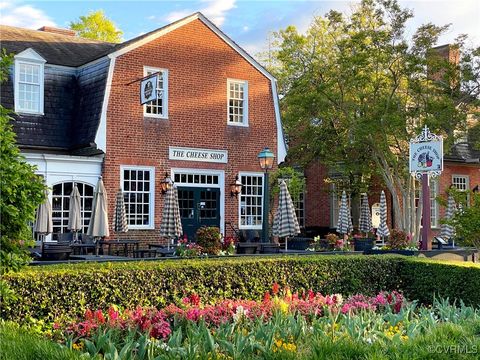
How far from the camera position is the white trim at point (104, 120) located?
64.6ft

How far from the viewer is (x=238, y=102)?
23.3 meters

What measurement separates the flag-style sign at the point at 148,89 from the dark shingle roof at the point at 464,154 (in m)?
16.9

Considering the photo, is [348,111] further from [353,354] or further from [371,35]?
[353,354]

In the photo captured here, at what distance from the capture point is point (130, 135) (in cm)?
2042

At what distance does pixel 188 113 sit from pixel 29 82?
526 cm

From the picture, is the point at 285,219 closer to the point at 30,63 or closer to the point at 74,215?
the point at 74,215

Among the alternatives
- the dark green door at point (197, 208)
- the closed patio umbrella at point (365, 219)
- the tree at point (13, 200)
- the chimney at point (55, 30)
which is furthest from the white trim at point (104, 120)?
the tree at point (13, 200)

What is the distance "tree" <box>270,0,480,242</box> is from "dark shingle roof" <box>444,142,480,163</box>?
18.2ft

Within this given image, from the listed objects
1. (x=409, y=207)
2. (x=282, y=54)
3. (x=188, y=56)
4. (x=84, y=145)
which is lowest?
(x=409, y=207)

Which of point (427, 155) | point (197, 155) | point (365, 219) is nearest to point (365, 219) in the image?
point (365, 219)

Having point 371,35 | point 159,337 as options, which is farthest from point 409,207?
point 159,337

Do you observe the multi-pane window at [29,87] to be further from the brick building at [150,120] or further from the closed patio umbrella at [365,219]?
the closed patio umbrella at [365,219]

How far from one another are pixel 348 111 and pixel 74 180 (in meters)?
11.7

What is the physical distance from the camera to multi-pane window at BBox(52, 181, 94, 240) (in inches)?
750
